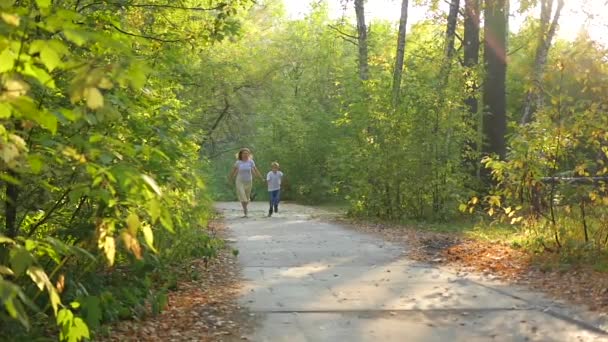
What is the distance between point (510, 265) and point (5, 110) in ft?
26.4

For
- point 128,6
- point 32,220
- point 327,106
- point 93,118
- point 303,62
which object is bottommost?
point 32,220

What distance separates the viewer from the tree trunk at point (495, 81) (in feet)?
56.1

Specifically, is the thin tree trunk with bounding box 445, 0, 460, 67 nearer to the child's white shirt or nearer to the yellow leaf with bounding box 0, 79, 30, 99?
the child's white shirt

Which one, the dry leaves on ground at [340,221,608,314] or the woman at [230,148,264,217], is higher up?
the woman at [230,148,264,217]

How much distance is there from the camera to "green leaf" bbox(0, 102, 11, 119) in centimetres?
242

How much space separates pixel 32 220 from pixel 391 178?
463 inches

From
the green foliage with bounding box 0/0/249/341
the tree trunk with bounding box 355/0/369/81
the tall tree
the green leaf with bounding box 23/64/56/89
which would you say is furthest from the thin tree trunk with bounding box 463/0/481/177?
the green leaf with bounding box 23/64/56/89

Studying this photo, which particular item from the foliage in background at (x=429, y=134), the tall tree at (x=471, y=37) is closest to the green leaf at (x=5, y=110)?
the foliage in background at (x=429, y=134)

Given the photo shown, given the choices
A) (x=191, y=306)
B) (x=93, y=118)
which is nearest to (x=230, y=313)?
(x=191, y=306)

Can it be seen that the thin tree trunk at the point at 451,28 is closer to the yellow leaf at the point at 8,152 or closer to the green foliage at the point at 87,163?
the green foliage at the point at 87,163

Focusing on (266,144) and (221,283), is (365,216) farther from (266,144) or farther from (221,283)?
(266,144)

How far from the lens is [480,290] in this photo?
7.55 meters

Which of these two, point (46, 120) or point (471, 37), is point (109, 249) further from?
point (471, 37)

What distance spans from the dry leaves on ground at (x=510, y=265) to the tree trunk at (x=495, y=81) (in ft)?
15.4
